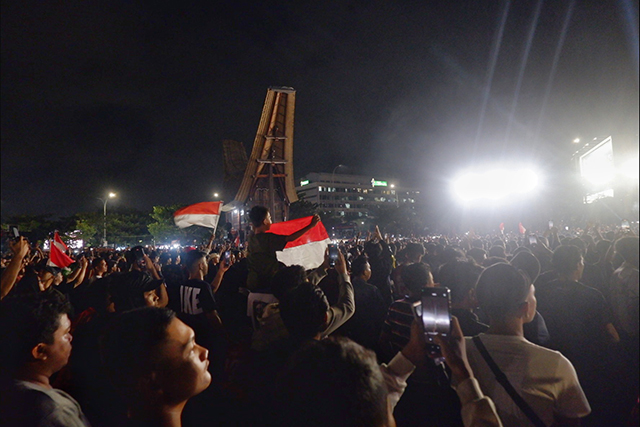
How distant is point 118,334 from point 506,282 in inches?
83.7

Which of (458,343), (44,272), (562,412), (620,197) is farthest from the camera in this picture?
(44,272)

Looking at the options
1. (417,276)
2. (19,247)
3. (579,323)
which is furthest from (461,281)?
(19,247)

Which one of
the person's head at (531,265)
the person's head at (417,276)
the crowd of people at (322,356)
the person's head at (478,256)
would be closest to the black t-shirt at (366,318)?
the crowd of people at (322,356)

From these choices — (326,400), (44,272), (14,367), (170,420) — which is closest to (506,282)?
(326,400)

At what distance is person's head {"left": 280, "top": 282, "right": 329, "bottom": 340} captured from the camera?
2.39m

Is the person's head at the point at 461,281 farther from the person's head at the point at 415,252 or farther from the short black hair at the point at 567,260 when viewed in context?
the person's head at the point at 415,252

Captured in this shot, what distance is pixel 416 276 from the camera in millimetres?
3514

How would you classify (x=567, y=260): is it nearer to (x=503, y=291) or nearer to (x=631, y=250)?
(x=503, y=291)

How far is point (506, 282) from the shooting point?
2.04m

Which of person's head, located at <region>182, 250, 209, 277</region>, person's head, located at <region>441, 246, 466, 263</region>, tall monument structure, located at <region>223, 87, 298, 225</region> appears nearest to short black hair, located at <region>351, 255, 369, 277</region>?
person's head, located at <region>441, 246, 466, 263</region>

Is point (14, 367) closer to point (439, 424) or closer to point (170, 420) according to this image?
point (170, 420)

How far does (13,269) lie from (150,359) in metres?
2.61

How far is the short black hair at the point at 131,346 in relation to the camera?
1.59 meters

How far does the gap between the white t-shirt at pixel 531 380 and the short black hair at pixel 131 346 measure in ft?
5.52
